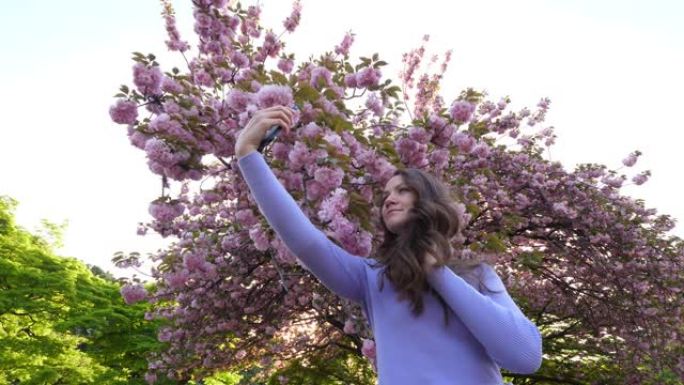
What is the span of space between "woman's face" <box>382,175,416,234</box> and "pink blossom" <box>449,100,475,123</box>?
2.06 meters

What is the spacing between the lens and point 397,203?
1931mm

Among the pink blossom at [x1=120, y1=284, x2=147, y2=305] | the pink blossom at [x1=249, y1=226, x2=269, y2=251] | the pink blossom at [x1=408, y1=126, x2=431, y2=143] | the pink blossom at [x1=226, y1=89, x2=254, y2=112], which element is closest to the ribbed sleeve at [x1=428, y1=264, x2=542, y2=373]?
the pink blossom at [x1=249, y1=226, x2=269, y2=251]

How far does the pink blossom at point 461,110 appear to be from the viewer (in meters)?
3.87

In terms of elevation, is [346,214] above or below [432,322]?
above

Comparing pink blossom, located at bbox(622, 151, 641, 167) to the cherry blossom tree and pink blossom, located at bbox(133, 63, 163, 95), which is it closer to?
the cherry blossom tree

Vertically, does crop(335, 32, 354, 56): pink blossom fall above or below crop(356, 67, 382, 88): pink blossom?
above

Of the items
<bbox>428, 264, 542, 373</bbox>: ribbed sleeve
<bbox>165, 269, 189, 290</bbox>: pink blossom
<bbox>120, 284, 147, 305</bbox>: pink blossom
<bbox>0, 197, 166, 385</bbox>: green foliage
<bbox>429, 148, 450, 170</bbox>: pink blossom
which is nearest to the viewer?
<bbox>428, 264, 542, 373</bbox>: ribbed sleeve

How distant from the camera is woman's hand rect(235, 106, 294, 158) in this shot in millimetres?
1719

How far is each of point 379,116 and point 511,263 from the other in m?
4.25

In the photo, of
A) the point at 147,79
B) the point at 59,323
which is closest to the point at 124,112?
the point at 147,79

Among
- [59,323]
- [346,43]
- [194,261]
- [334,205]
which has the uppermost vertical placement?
[59,323]

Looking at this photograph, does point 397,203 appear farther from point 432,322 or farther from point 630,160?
point 630,160

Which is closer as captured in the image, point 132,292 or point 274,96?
point 274,96

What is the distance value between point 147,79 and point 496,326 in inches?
118
